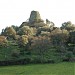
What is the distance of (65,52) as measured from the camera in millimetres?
92375

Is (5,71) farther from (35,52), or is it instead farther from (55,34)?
(55,34)

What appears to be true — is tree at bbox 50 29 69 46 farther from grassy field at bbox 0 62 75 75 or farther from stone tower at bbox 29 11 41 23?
stone tower at bbox 29 11 41 23

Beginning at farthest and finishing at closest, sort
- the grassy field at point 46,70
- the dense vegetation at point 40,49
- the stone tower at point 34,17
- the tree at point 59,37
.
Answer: the stone tower at point 34,17 → the tree at point 59,37 → the dense vegetation at point 40,49 → the grassy field at point 46,70

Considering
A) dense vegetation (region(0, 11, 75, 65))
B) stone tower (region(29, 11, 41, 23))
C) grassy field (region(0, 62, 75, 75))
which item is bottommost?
grassy field (region(0, 62, 75, 75))

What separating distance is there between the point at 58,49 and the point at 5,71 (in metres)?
27.2

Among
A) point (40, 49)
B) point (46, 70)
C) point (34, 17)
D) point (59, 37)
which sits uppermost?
point (34, 17)

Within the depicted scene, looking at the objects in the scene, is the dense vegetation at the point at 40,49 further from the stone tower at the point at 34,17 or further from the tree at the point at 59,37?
the stone tower at the point at 34,17

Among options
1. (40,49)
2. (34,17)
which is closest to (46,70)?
(40,49)

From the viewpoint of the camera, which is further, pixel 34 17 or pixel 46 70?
pixel 34 17

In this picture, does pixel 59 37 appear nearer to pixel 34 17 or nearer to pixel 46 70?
pixel 46 70

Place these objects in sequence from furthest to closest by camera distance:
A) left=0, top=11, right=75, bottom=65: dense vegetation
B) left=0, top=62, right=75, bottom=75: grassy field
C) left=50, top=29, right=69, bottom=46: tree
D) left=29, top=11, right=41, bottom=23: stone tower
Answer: left=29, top=11, right=41, bottom=23: stone tower → left=50, top=29, right=69, bottom=46: tree → left=0, top=11, right=75, bottom=65: dense vegetation → left=0, top=62, right=75, bottom=75: grassy field

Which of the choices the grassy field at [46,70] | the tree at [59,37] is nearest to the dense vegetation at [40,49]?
the tree at [59,37]

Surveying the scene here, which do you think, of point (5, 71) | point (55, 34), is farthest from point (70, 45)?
point (5, 71)

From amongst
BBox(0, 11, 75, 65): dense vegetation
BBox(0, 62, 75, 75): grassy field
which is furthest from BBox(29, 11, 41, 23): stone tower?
BBox(0, 62, 75, 75): grassy field
